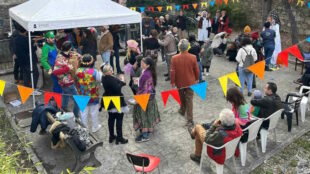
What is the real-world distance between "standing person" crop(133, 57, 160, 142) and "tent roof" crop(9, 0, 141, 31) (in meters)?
2.44

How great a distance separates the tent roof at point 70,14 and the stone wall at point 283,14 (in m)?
Answer: 9.24

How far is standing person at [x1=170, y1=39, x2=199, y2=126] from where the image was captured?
6273mm

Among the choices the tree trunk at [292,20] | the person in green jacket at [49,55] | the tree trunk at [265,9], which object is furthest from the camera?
the tree trunk at [265,9]

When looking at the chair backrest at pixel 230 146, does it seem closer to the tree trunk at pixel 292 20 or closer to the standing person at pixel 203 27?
the tree trunk at pixel 292 20

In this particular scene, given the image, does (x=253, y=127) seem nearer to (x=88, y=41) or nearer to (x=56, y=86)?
(x=56, y=86)

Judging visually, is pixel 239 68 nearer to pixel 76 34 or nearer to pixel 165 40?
pixel 165 40

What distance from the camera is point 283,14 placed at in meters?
15.4

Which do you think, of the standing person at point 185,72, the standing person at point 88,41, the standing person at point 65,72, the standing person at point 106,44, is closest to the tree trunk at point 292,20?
the standing person at point 106,44

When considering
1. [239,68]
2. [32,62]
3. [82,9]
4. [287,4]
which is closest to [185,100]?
[239,68]

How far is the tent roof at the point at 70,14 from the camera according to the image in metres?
7.14

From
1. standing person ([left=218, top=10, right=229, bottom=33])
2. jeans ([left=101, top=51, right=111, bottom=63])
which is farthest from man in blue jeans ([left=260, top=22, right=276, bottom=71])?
jeans ([left=101, top=51, right=111, bottom=63])

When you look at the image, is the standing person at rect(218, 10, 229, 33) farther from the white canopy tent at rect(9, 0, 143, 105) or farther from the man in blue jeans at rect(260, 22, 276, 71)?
the white canopy tent at rect(9, 0, 143, 105)

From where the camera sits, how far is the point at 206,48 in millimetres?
9086

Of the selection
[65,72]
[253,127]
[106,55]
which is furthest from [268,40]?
[65,72]
